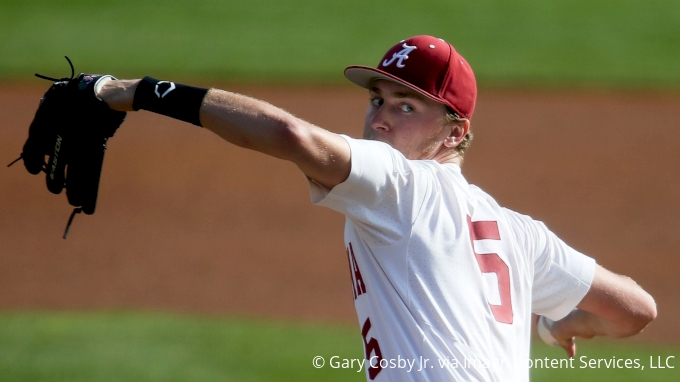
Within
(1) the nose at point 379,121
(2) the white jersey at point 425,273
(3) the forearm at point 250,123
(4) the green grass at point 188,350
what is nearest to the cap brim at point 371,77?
(1) the nose at point 379,121

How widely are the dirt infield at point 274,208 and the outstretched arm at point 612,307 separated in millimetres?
4896

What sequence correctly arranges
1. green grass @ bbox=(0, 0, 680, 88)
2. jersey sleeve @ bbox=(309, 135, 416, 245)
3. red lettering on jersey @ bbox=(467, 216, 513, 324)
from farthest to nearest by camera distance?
green grass @ bbox=(0, 0, 680, 88)
red lettering on jersey @ bbox=(467, 216, 513, 324)
jersey sleeve @ bbox=(309, 135, 416, 245)

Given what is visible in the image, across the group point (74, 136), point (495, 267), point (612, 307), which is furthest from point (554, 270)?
point (74, 136)

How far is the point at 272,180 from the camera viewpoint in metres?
10.8

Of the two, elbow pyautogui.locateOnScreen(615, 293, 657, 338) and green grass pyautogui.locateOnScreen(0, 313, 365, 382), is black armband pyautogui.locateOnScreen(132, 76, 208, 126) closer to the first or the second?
elbow pyautogui.locateOnScreen(615, 293, 657, 338)

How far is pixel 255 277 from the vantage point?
29.1 ft

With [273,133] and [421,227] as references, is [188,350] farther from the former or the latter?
[273,133]

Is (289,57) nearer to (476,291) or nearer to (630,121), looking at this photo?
(630,121)

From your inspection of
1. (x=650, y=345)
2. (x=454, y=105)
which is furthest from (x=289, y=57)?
(x=454, y=105)

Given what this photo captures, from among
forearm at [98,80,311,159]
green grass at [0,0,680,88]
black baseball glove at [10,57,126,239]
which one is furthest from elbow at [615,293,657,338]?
green grass at [0,0,680,88]

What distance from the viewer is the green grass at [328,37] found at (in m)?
13.4

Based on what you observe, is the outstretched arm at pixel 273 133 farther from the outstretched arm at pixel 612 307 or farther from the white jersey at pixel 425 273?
the outstretched arm at pixel 612 307

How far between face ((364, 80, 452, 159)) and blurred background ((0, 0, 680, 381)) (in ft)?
12.6

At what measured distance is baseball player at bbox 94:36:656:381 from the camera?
97.1 inches
